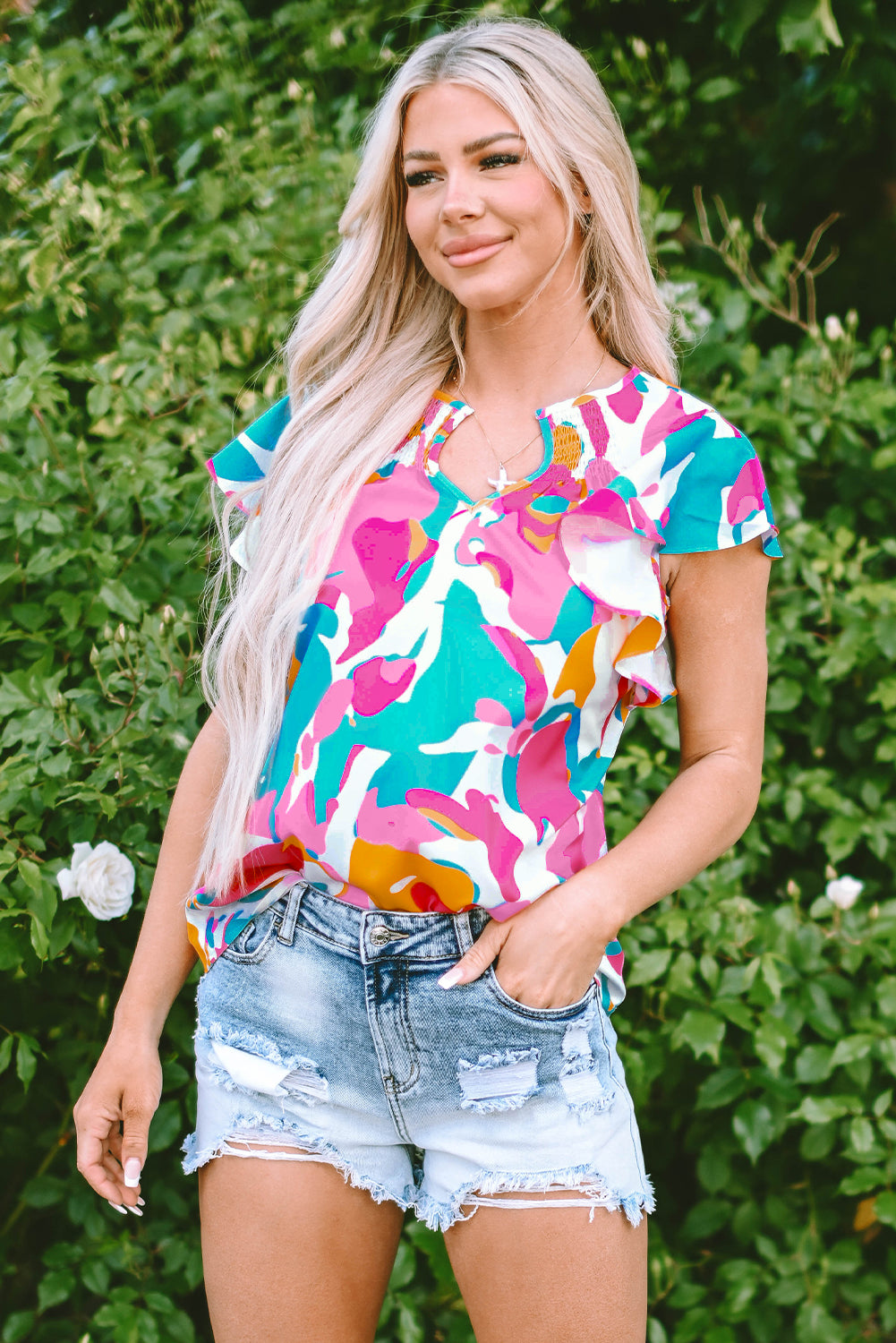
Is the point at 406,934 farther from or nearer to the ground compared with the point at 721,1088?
farther from the ground

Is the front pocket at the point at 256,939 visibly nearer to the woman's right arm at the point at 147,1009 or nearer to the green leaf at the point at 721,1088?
the woman's right arm at the point at 147,1009

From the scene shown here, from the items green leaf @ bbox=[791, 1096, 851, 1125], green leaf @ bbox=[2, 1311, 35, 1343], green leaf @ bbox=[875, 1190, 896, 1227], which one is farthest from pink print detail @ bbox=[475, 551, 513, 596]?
green leaf @ bbox=[2, 1311, 35, 1343]

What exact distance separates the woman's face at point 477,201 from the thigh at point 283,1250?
101cm

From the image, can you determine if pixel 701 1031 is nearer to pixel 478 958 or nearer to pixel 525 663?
pixel 478 958

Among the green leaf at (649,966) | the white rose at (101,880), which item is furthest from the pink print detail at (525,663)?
the green leaf at (649,966)

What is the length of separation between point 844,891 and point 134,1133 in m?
1.35

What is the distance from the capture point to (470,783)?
1.22 metres

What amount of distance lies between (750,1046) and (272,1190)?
119 centimetres

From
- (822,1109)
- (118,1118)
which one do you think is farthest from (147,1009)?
(822,1109)

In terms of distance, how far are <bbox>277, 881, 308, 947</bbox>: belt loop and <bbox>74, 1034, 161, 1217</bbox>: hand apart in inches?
10.0

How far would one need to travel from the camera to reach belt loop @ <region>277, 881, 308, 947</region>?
129cm

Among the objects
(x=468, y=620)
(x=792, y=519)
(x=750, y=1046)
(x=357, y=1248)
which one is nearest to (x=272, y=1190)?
(x=357, y=1248)

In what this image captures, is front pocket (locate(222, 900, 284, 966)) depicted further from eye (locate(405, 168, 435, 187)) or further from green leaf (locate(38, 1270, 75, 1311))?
green leaf (locate(38, 1270, 75, 1311))

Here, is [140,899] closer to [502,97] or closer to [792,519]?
[502,97]
